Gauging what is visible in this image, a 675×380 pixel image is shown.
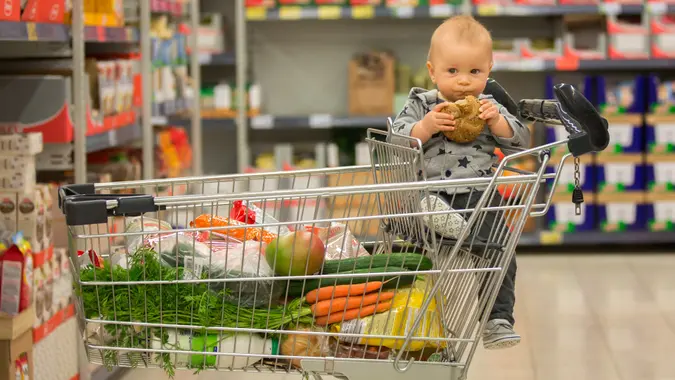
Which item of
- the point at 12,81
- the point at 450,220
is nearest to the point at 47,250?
the point at 12,81

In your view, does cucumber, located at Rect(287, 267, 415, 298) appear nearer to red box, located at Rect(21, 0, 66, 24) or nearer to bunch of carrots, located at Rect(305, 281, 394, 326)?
bunch of carrots, located at Rect(305, 281, 394, 326)

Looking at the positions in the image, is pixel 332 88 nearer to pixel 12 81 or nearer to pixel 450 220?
pixel 12 81

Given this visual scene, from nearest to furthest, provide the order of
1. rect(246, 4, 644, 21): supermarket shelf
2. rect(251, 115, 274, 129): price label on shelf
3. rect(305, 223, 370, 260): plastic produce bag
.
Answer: rect(305, 223, 370, 260): plastic produce bag → rect(246, 4, 644, 21): supermarket shelf → rect(251, 115, 274, 129): price label on shelf

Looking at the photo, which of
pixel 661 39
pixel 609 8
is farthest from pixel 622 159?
pixel 609 8

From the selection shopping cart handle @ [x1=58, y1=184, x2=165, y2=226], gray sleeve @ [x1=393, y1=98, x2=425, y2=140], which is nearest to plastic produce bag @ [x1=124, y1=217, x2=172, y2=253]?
shopping cart handle @ [x1=58, y1=184, x2=165, y2=226]

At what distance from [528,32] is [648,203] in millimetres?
1392

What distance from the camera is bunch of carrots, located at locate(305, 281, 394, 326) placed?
212cm

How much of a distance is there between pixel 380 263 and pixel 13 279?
1255mm

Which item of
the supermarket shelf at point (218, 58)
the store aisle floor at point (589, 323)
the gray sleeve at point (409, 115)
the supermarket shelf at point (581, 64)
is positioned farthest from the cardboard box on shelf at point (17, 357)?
the supermarket shelf at point (581, 64)

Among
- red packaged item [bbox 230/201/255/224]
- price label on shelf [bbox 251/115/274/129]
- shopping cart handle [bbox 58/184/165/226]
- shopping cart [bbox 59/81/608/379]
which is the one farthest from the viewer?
price label on shelf [bbox 251/115/274/129]

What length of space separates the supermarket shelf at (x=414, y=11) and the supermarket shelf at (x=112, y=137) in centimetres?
207

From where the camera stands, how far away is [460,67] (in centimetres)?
233

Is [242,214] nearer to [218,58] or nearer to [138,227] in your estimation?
[138,227]

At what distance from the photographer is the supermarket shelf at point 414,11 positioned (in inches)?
246
